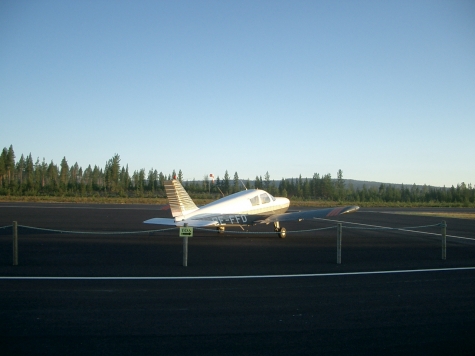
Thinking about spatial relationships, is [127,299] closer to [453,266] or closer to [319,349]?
[319,349]

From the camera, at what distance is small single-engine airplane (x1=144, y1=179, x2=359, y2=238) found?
15.7 meters

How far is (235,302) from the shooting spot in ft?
23.0

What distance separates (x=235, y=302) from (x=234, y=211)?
10.4 m

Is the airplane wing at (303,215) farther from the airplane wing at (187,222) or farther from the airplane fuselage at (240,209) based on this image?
the airplane wing at (187,222)

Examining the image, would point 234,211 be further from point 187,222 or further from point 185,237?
point 185,237

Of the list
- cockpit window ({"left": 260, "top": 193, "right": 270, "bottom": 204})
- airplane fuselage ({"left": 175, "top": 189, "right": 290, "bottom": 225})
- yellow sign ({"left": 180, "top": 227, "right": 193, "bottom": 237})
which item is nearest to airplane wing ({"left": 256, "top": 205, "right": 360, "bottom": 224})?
airplane fuselage ({"left": 175, "top": 189, "right": 290, "bottom": 225})

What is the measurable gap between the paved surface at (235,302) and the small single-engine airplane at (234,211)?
283cm

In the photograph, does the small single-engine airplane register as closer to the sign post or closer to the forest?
→ the sign post

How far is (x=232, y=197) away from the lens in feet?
59.5

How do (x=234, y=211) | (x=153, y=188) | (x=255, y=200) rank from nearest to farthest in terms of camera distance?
1. (x=234, y=211)
2. (x=255, y=200)
3. (x=153, y=188)

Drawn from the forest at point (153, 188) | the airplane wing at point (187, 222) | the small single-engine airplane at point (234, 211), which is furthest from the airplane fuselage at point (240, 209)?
the forest at point (153, 188)

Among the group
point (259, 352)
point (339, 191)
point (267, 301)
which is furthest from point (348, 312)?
point (339, 191)

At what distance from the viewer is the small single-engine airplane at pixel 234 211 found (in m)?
15.7

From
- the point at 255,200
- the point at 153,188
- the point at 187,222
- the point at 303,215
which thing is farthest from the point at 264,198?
the point at 153,188
